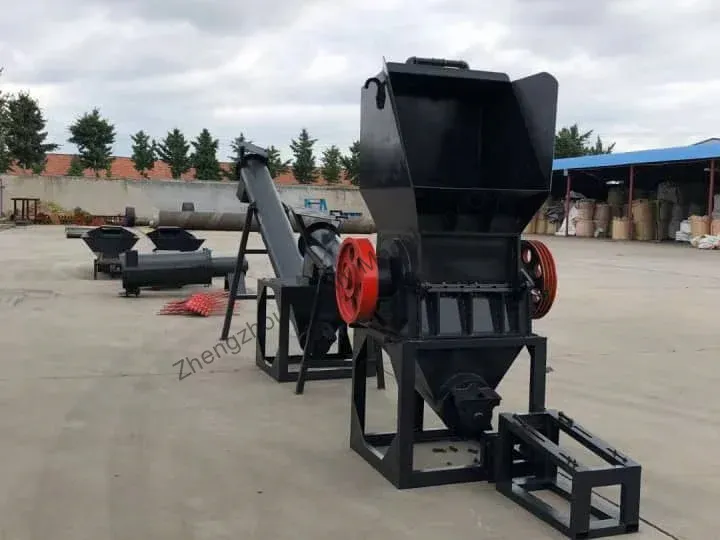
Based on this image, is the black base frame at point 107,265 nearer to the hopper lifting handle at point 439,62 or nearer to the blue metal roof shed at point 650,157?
the hopper lifting handle at point 439,62

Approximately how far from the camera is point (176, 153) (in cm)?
3934

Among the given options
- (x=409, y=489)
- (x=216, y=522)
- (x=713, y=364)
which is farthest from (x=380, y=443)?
(x=713, y=364)

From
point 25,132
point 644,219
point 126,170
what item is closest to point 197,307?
point 644,219

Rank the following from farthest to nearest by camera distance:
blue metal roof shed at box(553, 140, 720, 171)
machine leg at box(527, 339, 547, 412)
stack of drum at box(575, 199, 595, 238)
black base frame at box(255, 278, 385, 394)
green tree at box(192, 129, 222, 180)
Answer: green tree at box(192, 129, 222, 180) < stack of drum at box(575, 199, 595, 238) < blue metal roof shed at box(553, 140, 720, 171) < black base frame at box(255, 278, 385, 394) < machine leg at box(527, 339, 547, 412)

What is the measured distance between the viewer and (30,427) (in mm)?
3699

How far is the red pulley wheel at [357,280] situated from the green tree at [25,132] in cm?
3427

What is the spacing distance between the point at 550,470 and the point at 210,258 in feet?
21.9

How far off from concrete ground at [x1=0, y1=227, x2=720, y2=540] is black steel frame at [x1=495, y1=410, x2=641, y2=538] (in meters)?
0.07

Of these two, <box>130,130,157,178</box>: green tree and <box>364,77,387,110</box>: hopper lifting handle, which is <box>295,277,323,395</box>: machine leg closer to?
<box>364,77,387,110</box>: hopper lifting handle

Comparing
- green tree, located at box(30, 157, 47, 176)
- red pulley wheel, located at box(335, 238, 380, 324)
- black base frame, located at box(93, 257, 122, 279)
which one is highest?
green tree, located at box(30, 157, 47, 176)

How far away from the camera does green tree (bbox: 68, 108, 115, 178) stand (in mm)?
37250

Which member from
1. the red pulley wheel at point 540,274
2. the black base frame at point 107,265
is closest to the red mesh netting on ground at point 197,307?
the black base frame at point 107,265
